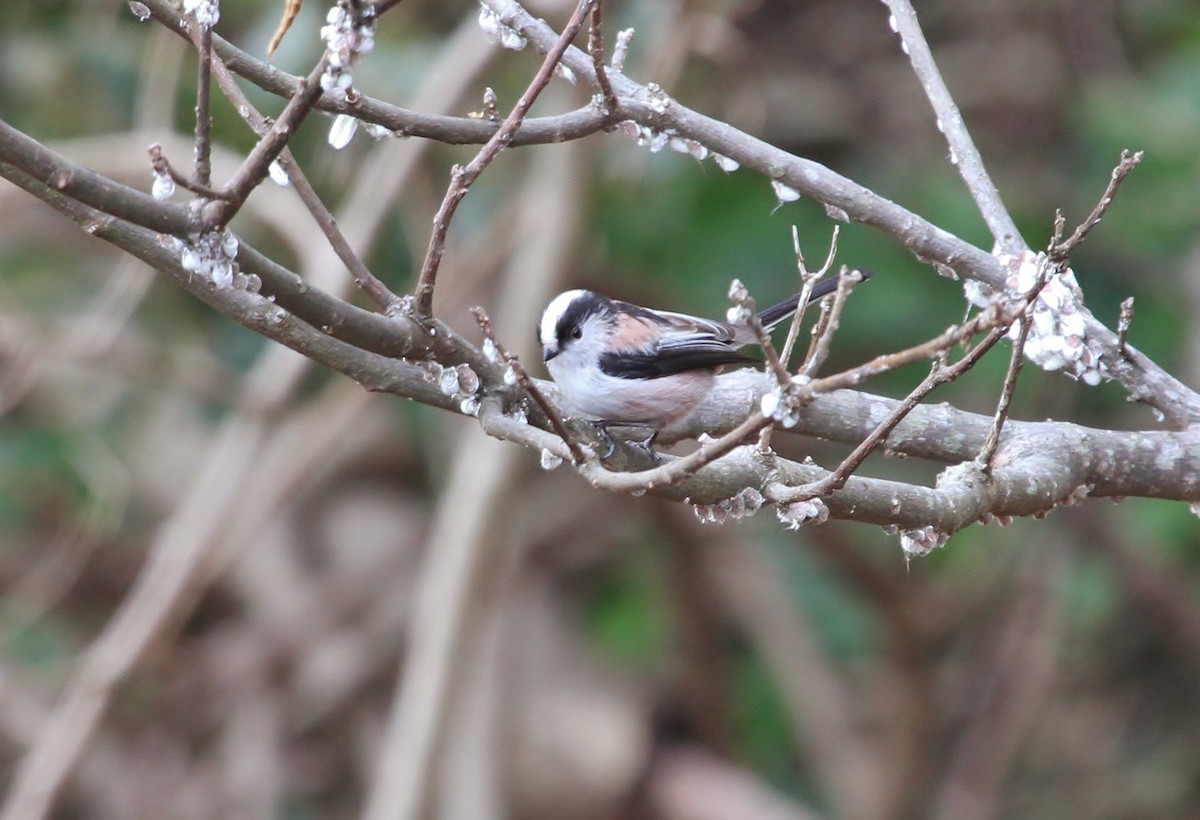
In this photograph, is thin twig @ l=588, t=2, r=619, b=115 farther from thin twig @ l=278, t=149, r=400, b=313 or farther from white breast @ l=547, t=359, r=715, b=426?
white breast @ l=547, t=359, r=715, b=426

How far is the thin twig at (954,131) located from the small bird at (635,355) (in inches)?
12.2

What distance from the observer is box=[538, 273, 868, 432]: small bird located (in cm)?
245

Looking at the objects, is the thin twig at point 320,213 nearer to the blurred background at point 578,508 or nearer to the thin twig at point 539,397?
the thin twig at point 539,397

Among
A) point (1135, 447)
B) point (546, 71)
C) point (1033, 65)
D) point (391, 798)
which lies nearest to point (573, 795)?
point (391, 798)

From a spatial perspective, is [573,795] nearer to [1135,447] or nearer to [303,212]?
[303,212]

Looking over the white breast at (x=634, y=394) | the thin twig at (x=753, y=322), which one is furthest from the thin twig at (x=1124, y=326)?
the thin twig at (x=753, y=322)

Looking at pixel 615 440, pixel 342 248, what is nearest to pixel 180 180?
pixel 342 248

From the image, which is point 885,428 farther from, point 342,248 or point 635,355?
point 635,355

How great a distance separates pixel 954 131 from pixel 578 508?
167 inches

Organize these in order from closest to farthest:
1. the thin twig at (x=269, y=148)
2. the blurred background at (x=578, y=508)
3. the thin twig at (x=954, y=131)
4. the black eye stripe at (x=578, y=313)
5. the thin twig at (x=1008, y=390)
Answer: the thin twig at (x=269, y=148), the thin twig at (x=1008, y=390), the thin twig at (x=954, y=131), the black eye stripe at (x=578, y=313), the blurred background at (x=578, y=508)

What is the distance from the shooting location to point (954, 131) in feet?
7.68

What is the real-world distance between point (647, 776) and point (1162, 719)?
2.40 meters

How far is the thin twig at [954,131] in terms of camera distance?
7.50 ft

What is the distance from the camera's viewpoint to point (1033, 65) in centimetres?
636
